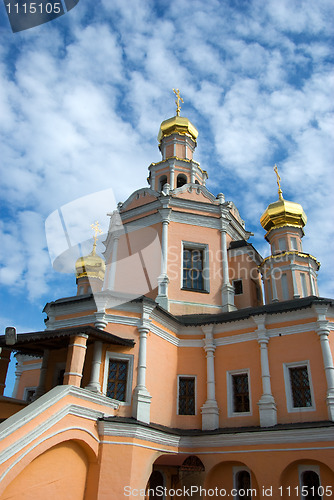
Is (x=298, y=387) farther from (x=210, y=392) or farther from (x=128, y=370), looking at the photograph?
(x=128, y=370)

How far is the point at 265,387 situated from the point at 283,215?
10.9 meters

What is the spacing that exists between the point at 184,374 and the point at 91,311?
3815 millimetres

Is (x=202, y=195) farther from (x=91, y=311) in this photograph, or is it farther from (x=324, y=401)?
(x=324, y=401)

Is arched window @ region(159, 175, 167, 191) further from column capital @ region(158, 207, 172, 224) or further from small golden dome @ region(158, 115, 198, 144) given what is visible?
column capital @ region(158, 207, 172, 224)

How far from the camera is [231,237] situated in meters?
19.0

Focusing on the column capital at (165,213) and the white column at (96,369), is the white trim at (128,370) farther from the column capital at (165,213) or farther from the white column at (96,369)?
the column capital at (165,213)

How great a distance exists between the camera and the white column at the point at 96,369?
11.4 m

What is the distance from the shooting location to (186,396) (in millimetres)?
14242

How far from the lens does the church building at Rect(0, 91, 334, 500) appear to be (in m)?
9.93

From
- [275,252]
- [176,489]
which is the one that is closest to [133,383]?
[176,489]

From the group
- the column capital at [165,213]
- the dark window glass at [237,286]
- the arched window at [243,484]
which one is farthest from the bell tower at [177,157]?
the arched window at [243,484]

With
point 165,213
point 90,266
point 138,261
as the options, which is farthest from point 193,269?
point 90,266

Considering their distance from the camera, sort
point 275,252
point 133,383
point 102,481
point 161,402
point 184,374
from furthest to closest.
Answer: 1. point 275,252
2. point 184,374
3. point 161,402
4. point 133,383
5. point 102,481

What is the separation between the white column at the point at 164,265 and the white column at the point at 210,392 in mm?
1958
